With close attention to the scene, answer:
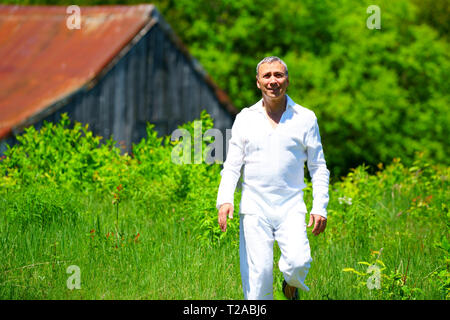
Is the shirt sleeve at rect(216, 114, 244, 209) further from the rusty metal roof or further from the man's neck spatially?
the rusty metal roof

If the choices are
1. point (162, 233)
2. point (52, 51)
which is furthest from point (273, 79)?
point (52, 51)

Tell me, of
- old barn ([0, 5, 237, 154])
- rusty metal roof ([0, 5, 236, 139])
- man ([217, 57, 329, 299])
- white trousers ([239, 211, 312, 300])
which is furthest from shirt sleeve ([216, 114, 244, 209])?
rusty metal roof ([0, 5, 236, 139])

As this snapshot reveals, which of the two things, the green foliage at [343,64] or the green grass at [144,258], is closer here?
the green grass at [144,258]

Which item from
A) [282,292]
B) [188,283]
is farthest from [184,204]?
[282,292]

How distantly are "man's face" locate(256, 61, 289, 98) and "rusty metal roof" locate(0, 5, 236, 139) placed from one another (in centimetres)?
954

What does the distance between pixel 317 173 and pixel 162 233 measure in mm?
2175

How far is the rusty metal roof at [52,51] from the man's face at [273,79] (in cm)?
954

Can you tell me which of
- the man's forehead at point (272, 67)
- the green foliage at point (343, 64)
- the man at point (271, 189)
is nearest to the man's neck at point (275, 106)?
the man at point (271, 189)

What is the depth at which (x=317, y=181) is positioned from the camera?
434 centimetres

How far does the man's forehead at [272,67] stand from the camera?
4.24m

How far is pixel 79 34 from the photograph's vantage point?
16125 mm

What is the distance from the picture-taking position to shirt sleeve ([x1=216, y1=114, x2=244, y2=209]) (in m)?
4.30

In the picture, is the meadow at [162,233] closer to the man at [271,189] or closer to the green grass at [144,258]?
the green grass at [144,258]

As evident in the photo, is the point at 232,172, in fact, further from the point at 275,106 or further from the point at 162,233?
the point at 162,233
